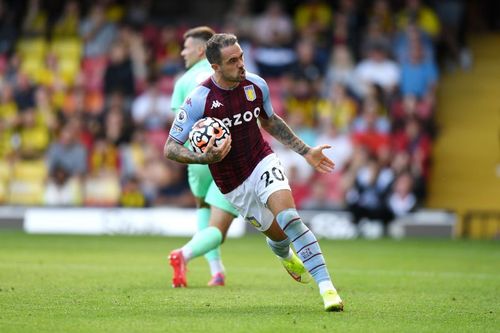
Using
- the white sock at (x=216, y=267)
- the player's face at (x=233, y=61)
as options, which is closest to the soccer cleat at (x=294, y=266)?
the white sock at (x=216, y=267)

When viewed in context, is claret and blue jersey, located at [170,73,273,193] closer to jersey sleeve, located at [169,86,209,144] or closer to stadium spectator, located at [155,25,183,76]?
jersey sleeve, located at [169,86,209,144]

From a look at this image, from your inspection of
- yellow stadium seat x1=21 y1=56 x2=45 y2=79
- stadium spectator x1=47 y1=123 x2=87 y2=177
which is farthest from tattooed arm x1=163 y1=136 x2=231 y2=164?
yellow stadium seat x1=21 y1=56 x2=45 y2=79

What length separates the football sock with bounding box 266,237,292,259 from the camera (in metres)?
9.46

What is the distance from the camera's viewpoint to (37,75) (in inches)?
964

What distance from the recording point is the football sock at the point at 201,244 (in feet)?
35.0

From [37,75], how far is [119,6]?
2618 millimetres

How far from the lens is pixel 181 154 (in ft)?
28.7

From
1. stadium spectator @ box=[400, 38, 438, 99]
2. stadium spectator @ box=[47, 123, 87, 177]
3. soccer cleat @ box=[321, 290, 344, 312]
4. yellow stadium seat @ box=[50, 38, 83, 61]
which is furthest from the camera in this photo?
yellow stadium seat @ box=[50, 38, 83, 61]

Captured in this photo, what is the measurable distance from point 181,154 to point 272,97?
534 inches

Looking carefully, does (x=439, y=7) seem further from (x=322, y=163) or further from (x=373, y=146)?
(x=322, y=163)

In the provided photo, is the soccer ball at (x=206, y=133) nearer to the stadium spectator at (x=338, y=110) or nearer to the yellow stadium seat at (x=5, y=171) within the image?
the stadium spectator at (x=338, y=110)

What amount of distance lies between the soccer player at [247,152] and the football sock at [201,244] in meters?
1.43

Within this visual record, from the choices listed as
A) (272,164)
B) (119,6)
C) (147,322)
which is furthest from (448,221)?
(147,322)

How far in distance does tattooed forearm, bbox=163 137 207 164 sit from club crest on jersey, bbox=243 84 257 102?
73 centimetres
